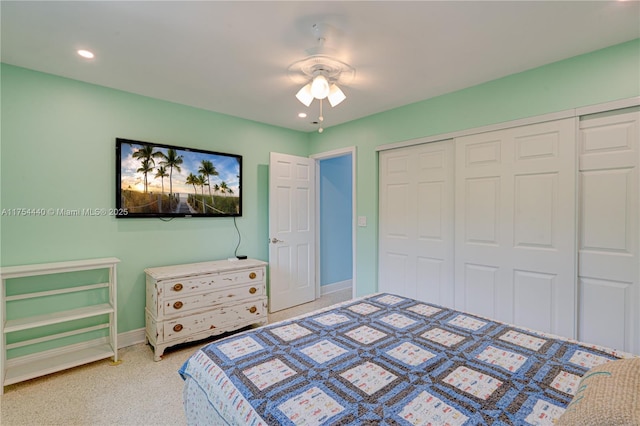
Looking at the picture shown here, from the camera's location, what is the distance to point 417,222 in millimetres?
3271

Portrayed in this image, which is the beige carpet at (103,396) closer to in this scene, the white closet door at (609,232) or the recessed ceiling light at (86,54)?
the recessed ceiling light at (86,54)

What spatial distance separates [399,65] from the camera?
238 centimetres

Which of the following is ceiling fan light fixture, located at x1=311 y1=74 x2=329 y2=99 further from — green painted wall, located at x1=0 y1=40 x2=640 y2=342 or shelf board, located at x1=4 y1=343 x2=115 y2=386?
shelf board, located at x1=4 y1=343 x2=115 y2=386

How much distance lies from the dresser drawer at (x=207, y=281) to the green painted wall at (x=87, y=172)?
49 cm

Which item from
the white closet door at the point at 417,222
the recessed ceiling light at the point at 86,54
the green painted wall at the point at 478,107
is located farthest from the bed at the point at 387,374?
the recessed ceiling light at the point at 86,54

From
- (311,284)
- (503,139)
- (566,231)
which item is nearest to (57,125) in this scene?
(311,284)

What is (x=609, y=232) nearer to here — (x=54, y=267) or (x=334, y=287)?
(x=334, y=287)

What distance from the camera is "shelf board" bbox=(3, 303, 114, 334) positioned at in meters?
2.24

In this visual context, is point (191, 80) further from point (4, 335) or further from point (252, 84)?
point (4, 335)

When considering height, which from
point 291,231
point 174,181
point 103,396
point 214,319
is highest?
point 174,181

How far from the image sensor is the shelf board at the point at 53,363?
7.31 feet

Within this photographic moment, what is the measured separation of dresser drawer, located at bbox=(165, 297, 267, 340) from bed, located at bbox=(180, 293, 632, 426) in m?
1.44

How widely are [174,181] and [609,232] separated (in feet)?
12.3

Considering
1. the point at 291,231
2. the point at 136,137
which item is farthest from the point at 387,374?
the point at 136,137
